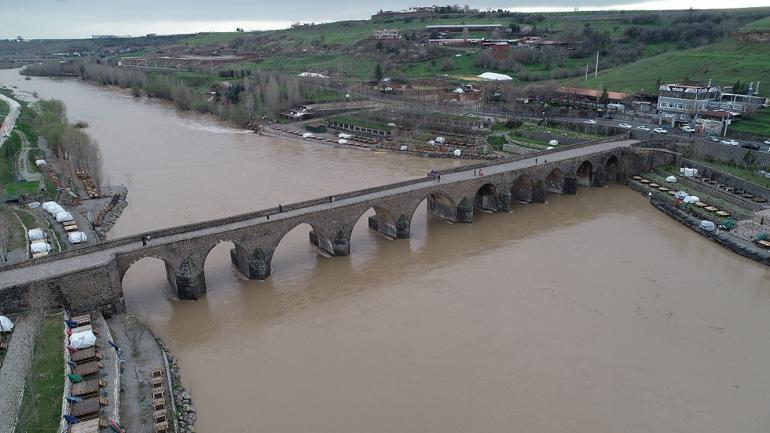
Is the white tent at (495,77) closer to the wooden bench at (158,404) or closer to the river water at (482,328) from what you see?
the river water at (482,328)

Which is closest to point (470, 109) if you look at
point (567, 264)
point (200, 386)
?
point (567, 264)

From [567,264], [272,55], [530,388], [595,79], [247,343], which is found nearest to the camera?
[530,388]

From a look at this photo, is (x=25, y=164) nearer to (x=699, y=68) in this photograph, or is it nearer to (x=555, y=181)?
(x=555, y=181)

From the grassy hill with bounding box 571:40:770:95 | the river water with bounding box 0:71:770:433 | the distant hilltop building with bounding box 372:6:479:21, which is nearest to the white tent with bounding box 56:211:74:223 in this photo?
the river water with bounding box 0:71:770:433

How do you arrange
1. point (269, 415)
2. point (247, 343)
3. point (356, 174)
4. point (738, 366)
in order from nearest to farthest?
1. point (269, 415)
2. point (738, 366)
3. point (247, 343)
4. point (356, 174)

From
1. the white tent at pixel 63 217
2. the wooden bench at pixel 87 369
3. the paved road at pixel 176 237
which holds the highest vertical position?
the paved road at pixel 176 237

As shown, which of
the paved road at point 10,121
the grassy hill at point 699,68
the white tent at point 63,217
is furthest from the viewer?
the grassy hill at point 699,68

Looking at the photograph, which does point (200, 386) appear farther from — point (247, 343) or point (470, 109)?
point (470, 109)

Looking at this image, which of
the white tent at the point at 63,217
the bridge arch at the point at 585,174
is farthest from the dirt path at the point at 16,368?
the bridge arch at the point at 585,174
